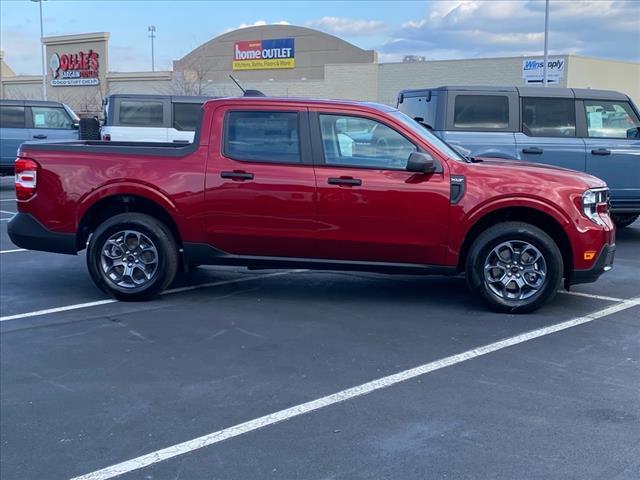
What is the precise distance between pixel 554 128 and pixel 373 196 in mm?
4810

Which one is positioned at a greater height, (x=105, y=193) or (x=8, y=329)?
(x=105, y=193)

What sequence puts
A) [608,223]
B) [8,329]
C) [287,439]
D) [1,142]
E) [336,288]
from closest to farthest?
[287,439], [8,329], [608,223], [336,288], [1,142]

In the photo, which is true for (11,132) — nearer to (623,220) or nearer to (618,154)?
(623,220)

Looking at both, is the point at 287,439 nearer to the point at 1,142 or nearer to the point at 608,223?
the point at 608,223

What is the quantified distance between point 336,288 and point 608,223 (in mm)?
2736

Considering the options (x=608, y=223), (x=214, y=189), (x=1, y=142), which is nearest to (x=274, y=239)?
(x=214, y=189)

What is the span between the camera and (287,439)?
14.5 feet

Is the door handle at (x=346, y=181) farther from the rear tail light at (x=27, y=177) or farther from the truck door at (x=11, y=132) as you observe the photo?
the truck door at (x=11, y=132)

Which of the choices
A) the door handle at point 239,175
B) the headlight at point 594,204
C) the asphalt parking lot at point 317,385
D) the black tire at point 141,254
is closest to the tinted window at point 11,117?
the asphalt parking lot at point 317,385

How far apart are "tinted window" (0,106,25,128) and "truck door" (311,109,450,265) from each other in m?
14.1

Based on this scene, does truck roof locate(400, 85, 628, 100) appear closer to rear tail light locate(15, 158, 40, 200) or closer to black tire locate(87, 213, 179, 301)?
black tire locate(87, 213, 179, 301)

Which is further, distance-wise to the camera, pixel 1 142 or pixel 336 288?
pixel 1 142

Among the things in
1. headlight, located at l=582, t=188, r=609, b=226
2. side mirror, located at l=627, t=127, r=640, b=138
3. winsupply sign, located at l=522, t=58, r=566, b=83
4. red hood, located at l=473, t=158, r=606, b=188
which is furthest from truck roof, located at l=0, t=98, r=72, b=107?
winsupply sign, located at l=522, t=58, r=566, b=83

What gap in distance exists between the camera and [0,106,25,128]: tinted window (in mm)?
19219
